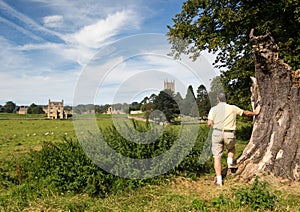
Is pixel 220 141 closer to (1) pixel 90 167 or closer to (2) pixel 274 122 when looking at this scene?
(2) pixel 274 122

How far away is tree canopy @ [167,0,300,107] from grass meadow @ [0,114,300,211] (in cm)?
935

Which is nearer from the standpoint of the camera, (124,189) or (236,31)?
(124,189)

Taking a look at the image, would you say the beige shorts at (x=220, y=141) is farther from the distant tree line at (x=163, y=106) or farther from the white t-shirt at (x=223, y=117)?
the distant tree line at (x=163, y=106)

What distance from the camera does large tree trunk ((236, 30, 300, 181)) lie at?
23.6 feet

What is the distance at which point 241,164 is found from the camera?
770 cm

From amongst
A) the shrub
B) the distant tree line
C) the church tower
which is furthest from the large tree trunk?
the church tower

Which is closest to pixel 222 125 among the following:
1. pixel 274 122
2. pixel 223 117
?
pixel 223 117

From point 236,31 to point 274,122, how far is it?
11936 mm

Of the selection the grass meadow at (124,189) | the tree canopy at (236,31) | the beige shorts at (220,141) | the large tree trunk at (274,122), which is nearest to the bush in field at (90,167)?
the grass meadow at (124,189)

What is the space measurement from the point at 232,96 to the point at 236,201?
→ 45.6 feet

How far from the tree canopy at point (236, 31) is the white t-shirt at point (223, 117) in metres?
8.61

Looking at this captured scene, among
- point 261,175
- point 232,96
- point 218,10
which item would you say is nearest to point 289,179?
point 261,175

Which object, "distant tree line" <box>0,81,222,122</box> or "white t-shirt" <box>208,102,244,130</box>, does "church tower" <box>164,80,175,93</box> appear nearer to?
"distant tree line" <box>0,81,222,122</box>

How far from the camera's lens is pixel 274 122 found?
7.57 meters
